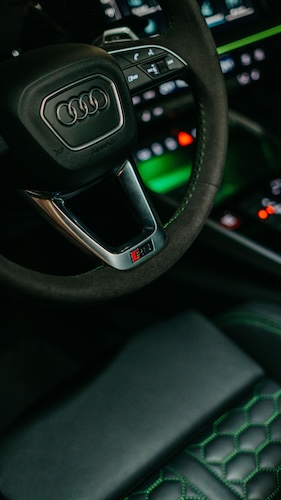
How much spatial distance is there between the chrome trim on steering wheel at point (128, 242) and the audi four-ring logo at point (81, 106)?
0.08 meters

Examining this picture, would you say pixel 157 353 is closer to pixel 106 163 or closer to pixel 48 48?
pixel 106 163

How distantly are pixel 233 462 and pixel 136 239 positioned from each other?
30 centimetres

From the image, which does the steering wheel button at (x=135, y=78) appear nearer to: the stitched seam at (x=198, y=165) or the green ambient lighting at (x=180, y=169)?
the stitched seam at (x=198, y=165)

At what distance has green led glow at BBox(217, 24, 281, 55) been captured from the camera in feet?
3.62

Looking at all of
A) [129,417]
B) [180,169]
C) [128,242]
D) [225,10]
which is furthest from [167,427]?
[225,10]

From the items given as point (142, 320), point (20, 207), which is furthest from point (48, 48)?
point (142, 320)

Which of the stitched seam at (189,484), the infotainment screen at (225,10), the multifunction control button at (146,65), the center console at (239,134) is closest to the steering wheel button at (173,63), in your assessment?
the multifunction control button at (146,65)

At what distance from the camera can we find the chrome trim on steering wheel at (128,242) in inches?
28.1

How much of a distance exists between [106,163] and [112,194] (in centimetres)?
28

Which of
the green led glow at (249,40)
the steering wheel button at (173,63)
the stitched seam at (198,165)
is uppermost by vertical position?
the steering wheel button at (173,63)

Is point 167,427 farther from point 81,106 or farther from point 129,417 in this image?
point 81,106

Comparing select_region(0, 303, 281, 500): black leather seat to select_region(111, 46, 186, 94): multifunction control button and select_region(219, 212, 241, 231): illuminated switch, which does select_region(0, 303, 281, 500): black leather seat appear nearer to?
→ select_region(219, 212, 241, 231): illuminated switch

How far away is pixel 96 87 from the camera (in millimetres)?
714

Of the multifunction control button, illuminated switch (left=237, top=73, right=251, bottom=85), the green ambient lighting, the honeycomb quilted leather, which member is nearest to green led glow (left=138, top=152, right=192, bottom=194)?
the green ambient lighting
